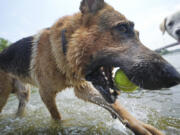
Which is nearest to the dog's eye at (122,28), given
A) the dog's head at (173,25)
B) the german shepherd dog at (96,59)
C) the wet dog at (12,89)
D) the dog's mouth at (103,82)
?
the german shepherd dog at (96,59)

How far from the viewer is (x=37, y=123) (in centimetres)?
325

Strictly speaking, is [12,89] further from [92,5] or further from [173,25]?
[173,25]

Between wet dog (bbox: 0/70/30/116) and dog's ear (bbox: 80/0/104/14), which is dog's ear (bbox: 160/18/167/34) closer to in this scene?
dog's ear (bbox: 80/0/104/14)

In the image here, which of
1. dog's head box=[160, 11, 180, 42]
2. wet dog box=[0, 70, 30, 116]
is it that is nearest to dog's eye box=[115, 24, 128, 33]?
wet dog box=[0, 70, 30, 116]

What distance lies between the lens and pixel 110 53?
1738 millimetres

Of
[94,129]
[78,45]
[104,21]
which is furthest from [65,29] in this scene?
[94,129]

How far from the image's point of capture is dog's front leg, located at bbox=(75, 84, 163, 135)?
2143mm

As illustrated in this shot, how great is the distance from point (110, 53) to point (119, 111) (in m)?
1.21

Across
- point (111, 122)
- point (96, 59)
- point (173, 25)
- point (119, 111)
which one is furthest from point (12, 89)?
point (173, 25)

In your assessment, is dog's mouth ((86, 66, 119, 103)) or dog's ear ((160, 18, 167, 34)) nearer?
dog's mouth ((86, 66, 119, 103))

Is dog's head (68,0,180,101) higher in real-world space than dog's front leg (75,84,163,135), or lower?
higher

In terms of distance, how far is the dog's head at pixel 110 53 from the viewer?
4.79ft

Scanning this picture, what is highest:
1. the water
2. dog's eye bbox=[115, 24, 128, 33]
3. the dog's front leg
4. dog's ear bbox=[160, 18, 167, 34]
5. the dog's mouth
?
dog's eye bbox=[115, 24, 128, 33]

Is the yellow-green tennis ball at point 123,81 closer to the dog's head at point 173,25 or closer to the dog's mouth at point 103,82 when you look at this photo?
the dog's mouth at point 103,82
